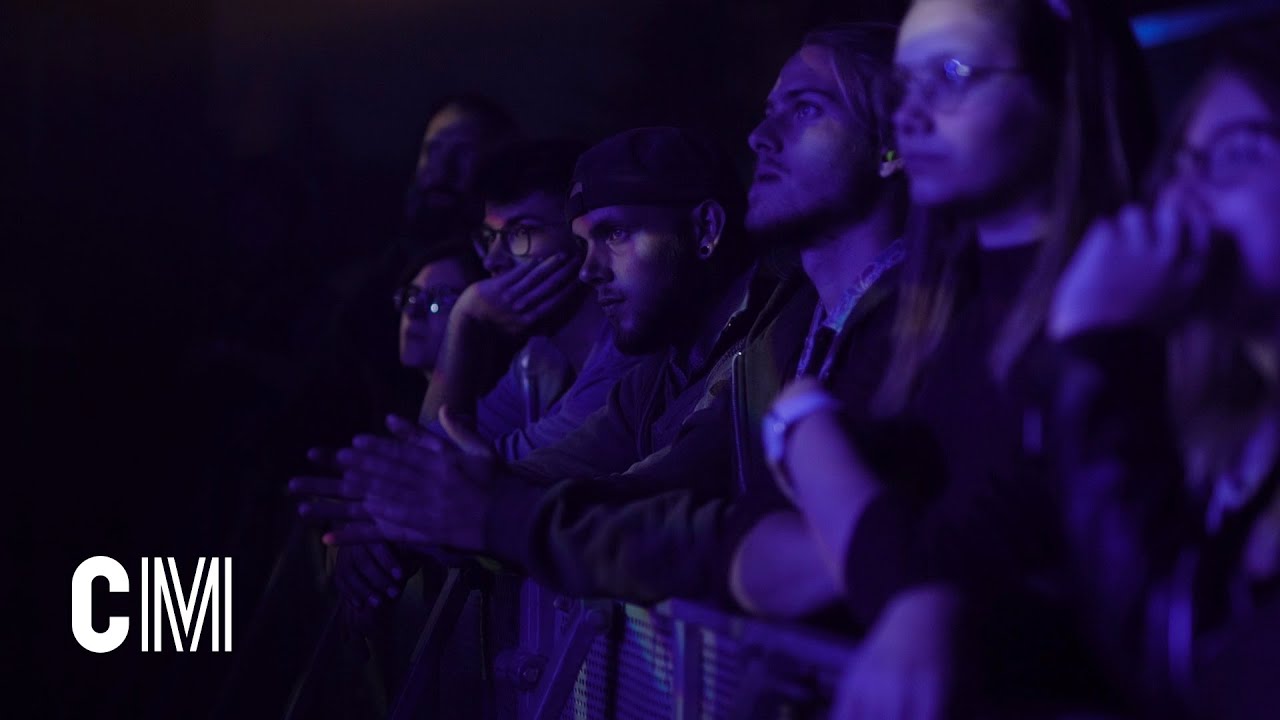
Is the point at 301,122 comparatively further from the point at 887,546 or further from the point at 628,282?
the point at 887,546

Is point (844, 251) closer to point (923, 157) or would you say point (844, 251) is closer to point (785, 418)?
point (923, 157)

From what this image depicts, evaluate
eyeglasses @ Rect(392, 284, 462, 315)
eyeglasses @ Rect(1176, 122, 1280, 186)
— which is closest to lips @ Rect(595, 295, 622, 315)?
eyeglasses @ Rect(392, 284, 462, 315)

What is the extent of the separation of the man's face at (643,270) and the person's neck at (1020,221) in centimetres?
152

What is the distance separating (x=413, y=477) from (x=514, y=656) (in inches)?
17.8

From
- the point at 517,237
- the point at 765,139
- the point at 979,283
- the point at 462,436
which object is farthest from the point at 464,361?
the point at 979,283

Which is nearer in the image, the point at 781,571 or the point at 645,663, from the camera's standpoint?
the point at 781,571

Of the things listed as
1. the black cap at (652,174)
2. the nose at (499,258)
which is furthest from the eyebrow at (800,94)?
the nose at (499,258)

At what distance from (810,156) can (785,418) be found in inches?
35.3

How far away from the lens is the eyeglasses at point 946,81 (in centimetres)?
168

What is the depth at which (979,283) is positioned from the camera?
1771 millimetres

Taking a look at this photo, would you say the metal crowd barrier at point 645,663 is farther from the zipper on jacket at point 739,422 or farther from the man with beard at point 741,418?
the zipper on jacket at point 739,422

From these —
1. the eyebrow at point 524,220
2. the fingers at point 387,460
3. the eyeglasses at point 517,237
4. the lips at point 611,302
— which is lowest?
the fingers at point 387,460

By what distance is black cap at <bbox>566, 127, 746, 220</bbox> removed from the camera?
320 centimetres

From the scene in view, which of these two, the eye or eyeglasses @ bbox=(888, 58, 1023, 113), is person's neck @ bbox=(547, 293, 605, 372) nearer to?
the eye
